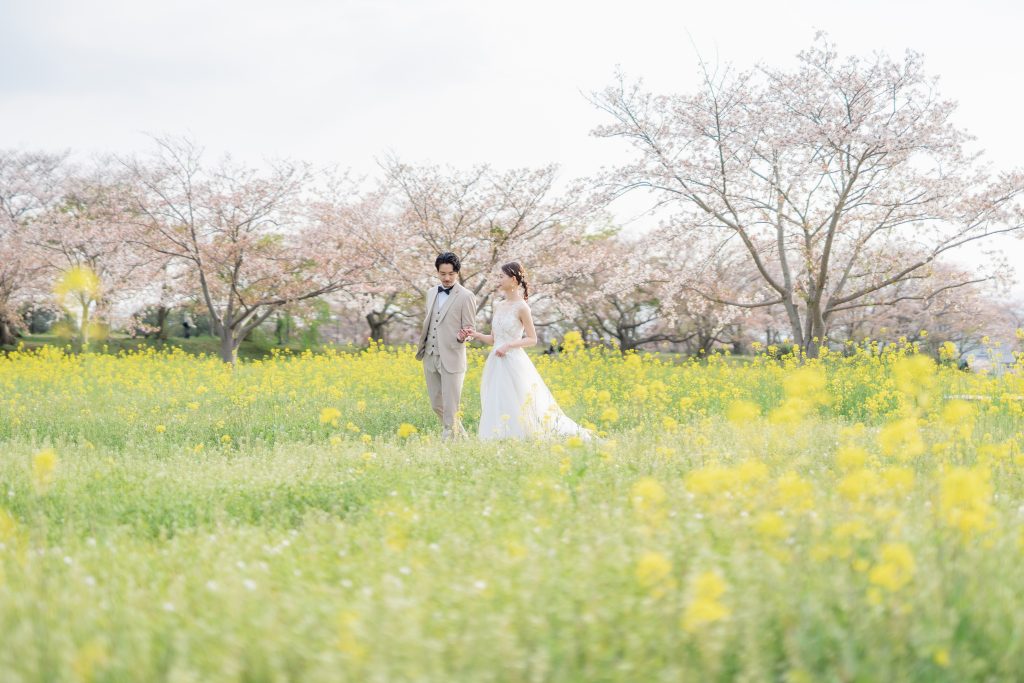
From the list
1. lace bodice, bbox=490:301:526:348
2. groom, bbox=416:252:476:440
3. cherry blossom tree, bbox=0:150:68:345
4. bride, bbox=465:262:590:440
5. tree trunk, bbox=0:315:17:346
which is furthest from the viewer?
tree trunk, bbox=0:315:17:346

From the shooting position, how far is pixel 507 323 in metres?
8.16

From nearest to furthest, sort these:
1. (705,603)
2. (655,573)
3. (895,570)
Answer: (705,603) → (895,570) → (655,573)

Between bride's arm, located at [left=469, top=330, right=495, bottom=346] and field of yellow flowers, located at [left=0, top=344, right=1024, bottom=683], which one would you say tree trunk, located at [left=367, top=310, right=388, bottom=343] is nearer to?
bride's arm, located at [left=469, top=330, right=495, bottom=346]

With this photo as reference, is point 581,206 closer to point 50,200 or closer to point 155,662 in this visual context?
Answer: point 155,662

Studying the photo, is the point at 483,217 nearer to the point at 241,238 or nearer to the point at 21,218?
the point at 241,238

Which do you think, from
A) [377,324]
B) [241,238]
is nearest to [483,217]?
[241,238]

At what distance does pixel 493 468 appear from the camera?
17.8 ft

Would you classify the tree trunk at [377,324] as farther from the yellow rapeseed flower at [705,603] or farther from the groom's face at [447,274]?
the yellow rapeseed flower at [705,603]

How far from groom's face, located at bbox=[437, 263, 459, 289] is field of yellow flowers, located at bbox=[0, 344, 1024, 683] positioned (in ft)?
8.08

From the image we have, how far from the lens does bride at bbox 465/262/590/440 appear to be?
26.2 ft

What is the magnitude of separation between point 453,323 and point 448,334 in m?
0.13

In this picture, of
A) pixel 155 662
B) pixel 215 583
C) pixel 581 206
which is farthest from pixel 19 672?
pixel 581 206

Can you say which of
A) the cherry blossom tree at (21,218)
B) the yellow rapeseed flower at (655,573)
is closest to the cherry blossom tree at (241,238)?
the cherry blossom tree at (21,218)

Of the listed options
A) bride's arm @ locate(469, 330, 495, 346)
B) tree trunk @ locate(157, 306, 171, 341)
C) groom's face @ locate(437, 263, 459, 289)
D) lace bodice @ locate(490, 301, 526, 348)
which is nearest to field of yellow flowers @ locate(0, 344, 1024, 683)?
bride's arm @ locate(469, 330, 495, 346)
